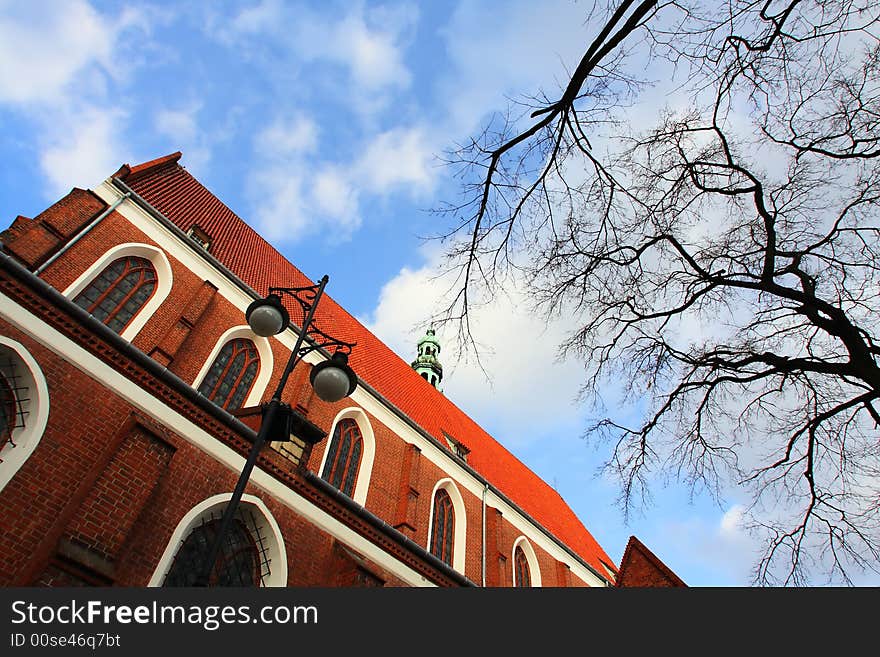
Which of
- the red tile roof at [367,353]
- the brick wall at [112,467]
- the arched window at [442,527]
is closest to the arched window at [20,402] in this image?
the brick wall at [112,467]

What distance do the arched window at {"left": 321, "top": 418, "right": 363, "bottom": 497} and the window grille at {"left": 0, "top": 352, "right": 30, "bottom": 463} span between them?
6.60 metres

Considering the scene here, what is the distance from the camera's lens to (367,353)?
19.2m

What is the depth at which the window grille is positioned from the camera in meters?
7.04

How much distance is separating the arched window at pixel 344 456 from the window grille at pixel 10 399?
6.60 metres

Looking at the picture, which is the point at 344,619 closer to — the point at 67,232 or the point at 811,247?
the point at 811,247

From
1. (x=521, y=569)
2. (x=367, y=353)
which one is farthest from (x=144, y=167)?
(x=521, y=569)

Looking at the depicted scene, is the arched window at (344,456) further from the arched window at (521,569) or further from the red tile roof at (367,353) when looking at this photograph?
the arched window at (521,569)

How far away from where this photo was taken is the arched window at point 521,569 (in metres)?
17.4

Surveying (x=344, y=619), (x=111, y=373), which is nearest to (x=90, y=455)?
(x=111, y=373)

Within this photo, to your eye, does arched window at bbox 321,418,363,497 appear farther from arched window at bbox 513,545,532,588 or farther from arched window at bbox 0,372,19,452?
arched window at bbox 513,545,532,588

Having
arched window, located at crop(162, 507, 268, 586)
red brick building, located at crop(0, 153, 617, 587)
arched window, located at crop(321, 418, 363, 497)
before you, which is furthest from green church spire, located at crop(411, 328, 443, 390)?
arched window, located at crop(162, 507, 268, 586)

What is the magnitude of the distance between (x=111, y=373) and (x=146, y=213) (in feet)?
16.9

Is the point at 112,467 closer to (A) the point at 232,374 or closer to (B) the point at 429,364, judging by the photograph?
(A) the point at 232,374

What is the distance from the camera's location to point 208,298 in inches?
479
